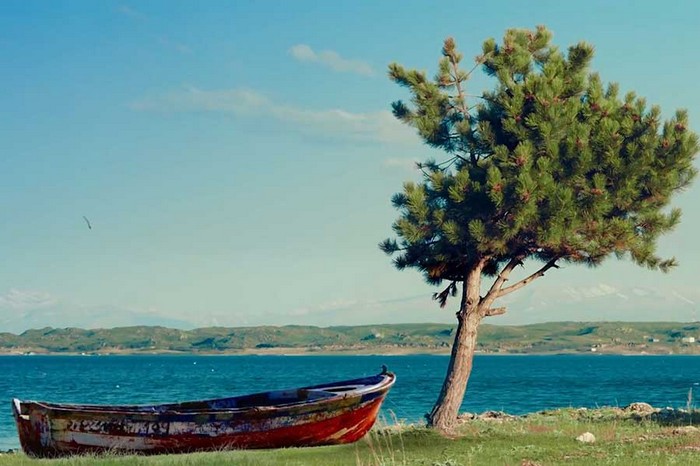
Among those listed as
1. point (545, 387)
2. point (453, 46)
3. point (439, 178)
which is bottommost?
point (545, 387)

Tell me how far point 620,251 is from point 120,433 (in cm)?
1421

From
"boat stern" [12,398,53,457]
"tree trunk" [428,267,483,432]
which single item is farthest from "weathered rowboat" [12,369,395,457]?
"tree trunk" [428,267,483,432]

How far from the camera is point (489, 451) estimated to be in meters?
22.8

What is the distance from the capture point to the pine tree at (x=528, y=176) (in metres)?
27.5

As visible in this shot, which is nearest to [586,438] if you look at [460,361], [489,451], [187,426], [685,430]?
[685,430]

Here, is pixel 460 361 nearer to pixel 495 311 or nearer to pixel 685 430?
pixel 495 311

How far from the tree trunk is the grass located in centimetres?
65

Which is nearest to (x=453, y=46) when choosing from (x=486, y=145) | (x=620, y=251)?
(x=486, y=145)

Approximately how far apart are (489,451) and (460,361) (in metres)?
6.54

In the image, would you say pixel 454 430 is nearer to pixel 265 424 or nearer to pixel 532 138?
pixel 265 424

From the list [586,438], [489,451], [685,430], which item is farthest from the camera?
[685,430]

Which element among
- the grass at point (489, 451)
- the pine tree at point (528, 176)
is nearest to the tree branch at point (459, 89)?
the pine tree at point (528, 176)

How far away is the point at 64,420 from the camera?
24453 millimetres

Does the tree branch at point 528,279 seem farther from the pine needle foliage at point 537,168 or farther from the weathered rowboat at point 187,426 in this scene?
the weathered rowboat at point 187,426
